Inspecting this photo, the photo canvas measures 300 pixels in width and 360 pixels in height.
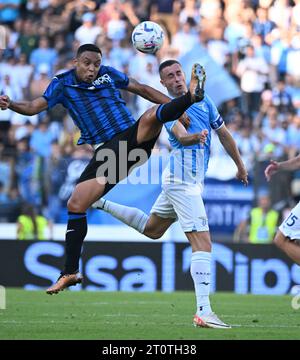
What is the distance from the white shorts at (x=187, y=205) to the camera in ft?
30.9

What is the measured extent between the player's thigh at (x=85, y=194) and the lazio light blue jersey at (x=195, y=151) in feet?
2.61

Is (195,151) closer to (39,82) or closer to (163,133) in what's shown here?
(163,133)

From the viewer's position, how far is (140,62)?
1969 cm

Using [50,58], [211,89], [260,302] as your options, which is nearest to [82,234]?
[260,302]

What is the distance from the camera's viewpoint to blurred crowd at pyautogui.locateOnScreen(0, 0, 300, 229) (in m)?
16.5

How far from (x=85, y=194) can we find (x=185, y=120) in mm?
1280

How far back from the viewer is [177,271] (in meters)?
15.8

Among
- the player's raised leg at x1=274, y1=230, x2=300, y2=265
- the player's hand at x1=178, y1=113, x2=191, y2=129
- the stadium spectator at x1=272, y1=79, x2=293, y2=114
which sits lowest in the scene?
the player's raised leg at x1=274, y1=230, x2=300, y2=265

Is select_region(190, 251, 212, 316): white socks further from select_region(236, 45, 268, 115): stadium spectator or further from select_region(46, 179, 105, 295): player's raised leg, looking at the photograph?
select_region(236, 45, 268, 115): stadium spectator

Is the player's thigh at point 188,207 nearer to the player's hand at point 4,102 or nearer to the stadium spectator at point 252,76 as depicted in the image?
the player's hand at point 4,102

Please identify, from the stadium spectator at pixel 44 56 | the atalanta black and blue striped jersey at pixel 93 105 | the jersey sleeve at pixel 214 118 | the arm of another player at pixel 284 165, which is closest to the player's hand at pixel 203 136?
the jersey sleeve at pixel 214 118

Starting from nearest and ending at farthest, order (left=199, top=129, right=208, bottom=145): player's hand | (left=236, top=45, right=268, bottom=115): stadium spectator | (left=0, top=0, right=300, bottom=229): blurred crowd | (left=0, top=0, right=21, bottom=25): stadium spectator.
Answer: (left=199, top=129, right=208, bottom=145): player's hand < (left=0, top=0, right=300, bottom=229): blurred crowd < (left=236, top=45, right=268, bottom=115): stadium spectator < (left=0, top=0, right=21, bottom=25): stadium spectator

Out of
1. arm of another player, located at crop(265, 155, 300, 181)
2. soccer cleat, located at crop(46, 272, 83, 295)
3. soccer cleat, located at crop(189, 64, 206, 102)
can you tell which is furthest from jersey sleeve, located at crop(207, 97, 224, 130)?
soccer cleat, located at crop(46, 272, 83, 295)
